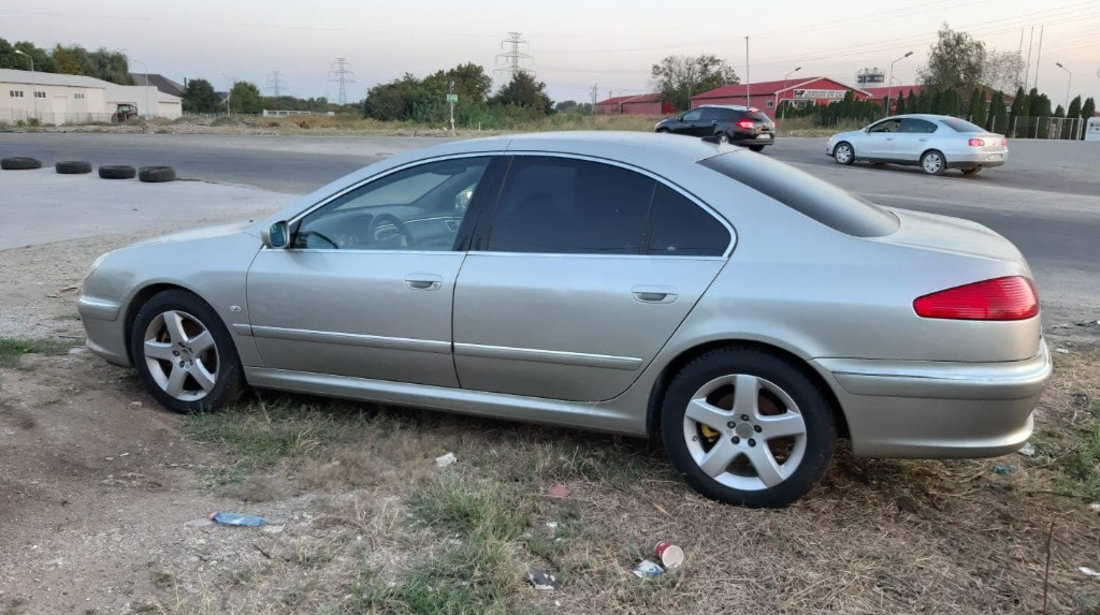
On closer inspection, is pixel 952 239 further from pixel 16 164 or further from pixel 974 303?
pixel 16 164

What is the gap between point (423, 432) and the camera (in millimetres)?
4434

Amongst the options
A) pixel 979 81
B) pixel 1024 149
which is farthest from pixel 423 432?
pixel 979 81

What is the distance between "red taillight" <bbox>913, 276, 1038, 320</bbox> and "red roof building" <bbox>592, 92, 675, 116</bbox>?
90.2 metres

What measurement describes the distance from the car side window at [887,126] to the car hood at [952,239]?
19762 mm

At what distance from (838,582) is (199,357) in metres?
3.33

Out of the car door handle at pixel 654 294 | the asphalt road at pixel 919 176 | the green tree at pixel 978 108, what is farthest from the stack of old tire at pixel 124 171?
the green tree at pixel 978 108

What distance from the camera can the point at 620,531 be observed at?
338 cm

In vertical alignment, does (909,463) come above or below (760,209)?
below

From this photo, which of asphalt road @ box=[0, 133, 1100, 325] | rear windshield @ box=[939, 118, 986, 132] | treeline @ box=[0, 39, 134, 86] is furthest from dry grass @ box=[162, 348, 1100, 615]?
treeline @ box=[0, 39, 134, 86]

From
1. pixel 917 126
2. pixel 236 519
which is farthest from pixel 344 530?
pixel 917 126

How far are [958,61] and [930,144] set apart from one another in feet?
184

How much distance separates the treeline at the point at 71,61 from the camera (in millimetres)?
93062

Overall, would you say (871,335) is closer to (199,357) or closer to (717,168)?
(717,168)

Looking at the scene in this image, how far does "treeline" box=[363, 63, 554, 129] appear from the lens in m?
53.0
